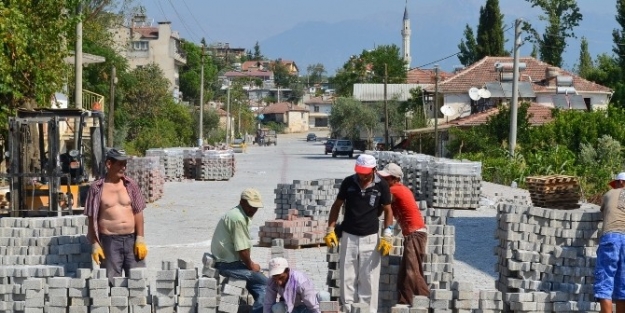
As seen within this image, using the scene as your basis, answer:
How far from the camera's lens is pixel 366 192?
11.1 metres

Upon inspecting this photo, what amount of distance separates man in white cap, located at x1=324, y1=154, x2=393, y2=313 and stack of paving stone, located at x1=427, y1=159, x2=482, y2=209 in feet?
55.1

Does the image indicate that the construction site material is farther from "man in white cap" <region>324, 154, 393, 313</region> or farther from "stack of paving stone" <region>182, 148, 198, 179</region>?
"stack of paving stone" <region>182, 148, 198, 179</region>

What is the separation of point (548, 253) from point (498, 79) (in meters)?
53.3

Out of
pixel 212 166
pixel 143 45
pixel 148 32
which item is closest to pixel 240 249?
pixel 212 166

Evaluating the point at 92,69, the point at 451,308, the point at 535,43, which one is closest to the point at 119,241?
the point at 451,308

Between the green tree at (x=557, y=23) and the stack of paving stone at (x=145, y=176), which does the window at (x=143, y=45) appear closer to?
the green tree at (x=557, y=23)

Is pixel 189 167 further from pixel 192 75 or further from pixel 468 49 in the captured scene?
pixel 192 75

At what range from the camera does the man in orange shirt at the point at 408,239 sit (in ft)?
37.5

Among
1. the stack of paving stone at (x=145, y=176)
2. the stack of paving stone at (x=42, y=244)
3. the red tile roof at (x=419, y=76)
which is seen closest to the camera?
the stack of paving stone at (x=42, y=244)

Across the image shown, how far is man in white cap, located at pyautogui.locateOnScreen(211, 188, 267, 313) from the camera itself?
10789mm

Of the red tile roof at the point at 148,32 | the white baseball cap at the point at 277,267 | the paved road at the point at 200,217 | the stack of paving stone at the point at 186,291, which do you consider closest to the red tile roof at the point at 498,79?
the paved road at the point at 200,217

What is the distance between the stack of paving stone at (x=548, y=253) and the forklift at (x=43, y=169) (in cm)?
1075

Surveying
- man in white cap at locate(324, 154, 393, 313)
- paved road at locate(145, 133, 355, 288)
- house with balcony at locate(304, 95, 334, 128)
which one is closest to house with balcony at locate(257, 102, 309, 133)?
house with balcony at locate(304, 95, 334, 128)

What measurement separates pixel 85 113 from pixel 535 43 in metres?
68.4
